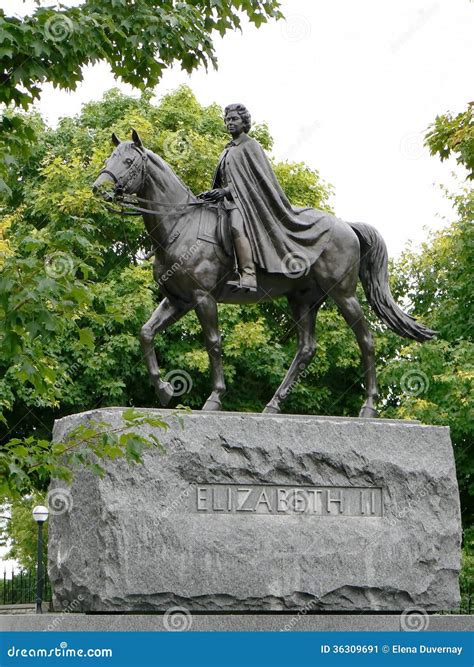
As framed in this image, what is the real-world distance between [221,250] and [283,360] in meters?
13.2

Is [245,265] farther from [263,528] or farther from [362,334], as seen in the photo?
[263,528]

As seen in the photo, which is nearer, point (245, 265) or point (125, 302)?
point (245, 265)

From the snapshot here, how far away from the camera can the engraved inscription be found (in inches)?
396

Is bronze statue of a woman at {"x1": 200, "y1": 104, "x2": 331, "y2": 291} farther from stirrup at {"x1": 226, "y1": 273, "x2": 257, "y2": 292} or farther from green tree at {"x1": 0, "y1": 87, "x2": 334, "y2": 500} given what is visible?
green tree at {"x1": 0, "y1": 87, "x2": 334, "y2": 500}

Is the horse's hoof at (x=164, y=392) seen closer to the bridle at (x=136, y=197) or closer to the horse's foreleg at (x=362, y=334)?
the bridle at (x=136, y=197)

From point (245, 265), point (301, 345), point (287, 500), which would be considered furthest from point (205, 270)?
point (287, 500)

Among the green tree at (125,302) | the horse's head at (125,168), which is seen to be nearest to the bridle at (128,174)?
the horse's head at (125,168)

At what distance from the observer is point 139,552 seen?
31.6ft

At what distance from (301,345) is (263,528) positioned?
1.89 metres

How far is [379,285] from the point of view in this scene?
11586 mm

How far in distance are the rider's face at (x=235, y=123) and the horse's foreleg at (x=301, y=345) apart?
62.5 inches

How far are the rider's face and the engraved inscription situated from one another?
10.4 ft

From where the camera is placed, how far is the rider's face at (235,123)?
1110 cm
